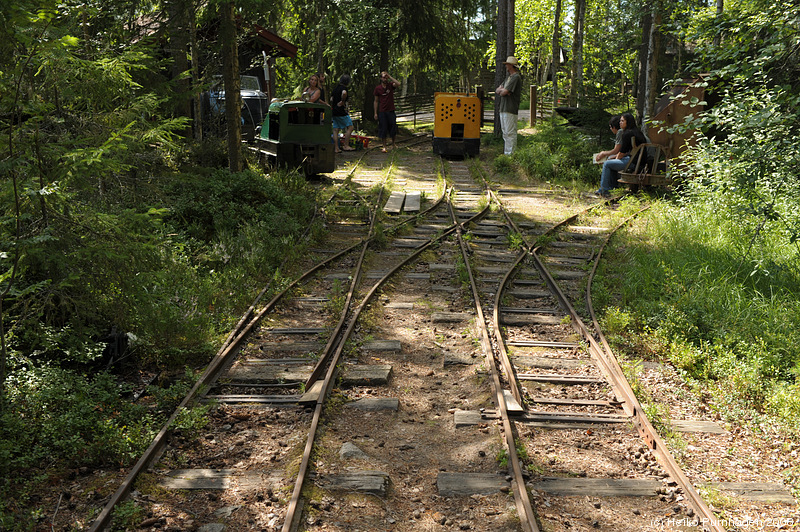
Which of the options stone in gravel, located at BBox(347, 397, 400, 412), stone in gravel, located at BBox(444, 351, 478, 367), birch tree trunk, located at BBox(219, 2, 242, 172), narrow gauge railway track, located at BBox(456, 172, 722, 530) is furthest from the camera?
birch tree trunk, located at BBox(219, 2, 242, 172)

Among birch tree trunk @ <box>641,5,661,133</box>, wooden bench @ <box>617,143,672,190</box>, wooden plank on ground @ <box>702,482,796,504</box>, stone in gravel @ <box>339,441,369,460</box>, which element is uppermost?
birch tree trunk @ <box>641,5,661,133</box>

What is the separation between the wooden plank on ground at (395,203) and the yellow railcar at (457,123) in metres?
5.36

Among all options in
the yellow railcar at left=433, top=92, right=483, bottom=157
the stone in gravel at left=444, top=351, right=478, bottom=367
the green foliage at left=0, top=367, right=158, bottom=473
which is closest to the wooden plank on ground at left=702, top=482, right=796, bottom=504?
the stone in gravel at left=444, top=351, right=478, bottom=367

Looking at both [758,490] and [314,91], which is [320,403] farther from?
[314,91]

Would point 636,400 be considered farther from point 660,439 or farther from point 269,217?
point 269,217

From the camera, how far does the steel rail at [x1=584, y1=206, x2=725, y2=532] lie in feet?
13.1

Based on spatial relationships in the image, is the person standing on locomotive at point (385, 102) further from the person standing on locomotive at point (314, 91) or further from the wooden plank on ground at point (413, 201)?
the wooden plank on ground at point (413, 201)

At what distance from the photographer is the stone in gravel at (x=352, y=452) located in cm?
481

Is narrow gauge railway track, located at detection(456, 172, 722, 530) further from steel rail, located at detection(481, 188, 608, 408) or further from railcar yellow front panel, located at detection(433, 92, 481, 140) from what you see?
railcar yellow front panel, located at detection(433, 92, 481, 140)

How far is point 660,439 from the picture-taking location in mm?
4855

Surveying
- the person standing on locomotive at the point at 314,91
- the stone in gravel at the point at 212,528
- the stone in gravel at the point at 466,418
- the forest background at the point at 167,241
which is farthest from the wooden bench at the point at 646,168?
the stone in gravel at the point at 212,528

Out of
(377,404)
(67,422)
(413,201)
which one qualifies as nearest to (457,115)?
(413,201)

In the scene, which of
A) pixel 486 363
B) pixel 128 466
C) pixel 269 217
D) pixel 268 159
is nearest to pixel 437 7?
pixel 268 159

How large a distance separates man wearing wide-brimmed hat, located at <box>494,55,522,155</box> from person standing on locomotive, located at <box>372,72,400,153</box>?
122 inches
